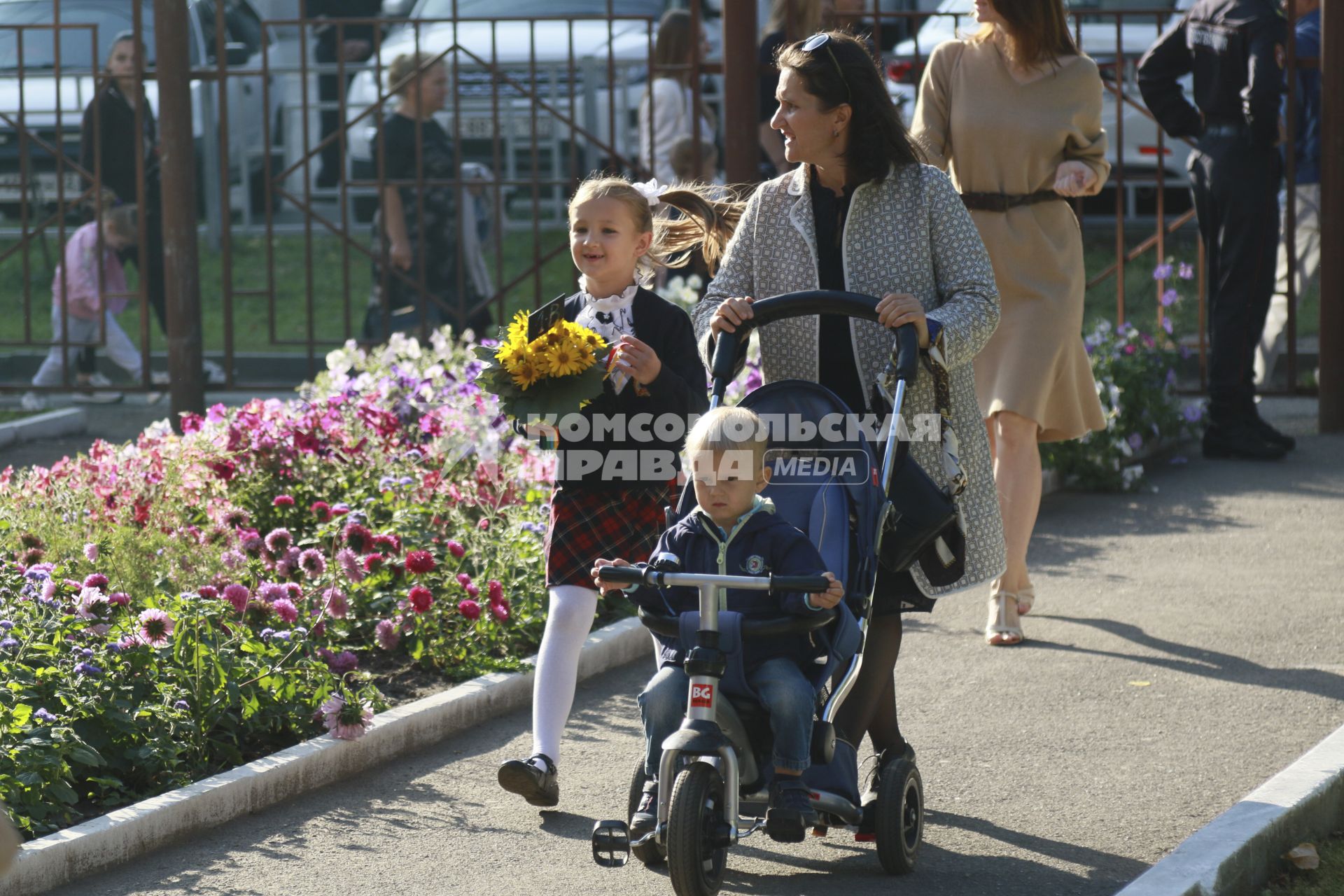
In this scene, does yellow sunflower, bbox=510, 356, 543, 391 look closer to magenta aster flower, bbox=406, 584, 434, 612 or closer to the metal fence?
magenta aster flower, bbox=406, 584, 434, 612

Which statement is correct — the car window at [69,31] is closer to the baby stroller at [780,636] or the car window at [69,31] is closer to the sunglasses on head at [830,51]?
the sunglasses on head at [830,51]

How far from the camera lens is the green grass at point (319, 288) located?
1356 cm

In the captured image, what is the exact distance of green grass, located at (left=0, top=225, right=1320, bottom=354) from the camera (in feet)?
44.5

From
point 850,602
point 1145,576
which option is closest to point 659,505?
point 850,602

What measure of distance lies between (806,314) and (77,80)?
1068cm

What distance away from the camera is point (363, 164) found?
16375 mm

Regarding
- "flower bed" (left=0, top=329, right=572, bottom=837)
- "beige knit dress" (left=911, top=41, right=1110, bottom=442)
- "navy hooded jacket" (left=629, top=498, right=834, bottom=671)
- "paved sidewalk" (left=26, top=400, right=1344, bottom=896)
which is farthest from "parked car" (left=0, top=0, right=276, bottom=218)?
"navy hooded jacket" (left=629, top=498, right=834, bottom=671)

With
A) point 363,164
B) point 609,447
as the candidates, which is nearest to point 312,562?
point 609,447

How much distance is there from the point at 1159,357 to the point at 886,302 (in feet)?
17.7

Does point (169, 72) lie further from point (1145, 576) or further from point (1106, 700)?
point (1106, 700)

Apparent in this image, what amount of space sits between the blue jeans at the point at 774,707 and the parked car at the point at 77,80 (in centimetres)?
986

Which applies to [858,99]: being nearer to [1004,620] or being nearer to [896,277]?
[896,277]

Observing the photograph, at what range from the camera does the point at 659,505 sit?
14.9 ft

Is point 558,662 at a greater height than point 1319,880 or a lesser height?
greater
